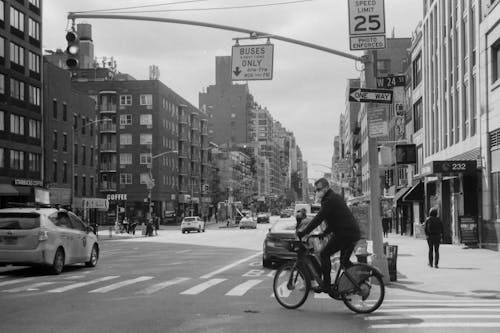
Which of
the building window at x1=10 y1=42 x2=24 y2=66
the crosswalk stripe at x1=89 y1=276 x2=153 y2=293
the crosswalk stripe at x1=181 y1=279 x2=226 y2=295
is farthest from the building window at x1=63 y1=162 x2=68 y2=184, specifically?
the crosswalk stripe at x1=181 y1=279 x2=226 y2=295

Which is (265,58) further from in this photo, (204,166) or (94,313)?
(204,166)

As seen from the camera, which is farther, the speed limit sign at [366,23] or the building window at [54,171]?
the building window at [54,171]

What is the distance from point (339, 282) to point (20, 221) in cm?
998

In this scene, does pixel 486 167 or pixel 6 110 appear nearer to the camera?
pixel 486 167

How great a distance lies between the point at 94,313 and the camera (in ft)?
32.8

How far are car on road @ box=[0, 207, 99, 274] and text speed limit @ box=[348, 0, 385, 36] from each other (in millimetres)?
9146

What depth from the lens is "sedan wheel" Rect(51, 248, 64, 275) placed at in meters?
16.8

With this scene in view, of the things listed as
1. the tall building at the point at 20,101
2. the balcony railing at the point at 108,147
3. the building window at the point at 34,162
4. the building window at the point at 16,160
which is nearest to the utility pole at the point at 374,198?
the tall building at the point at 20,101

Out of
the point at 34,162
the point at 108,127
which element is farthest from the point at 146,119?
the point at 34,162

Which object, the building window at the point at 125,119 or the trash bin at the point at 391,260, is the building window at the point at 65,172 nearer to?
the building window at the point at 125,119

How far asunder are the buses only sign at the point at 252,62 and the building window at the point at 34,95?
46590 millimetres

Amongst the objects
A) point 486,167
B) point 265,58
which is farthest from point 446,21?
point 265,58

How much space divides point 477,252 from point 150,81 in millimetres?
74461

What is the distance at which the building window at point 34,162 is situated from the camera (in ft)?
193
